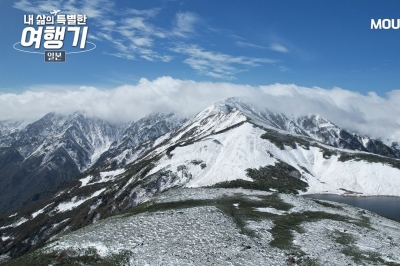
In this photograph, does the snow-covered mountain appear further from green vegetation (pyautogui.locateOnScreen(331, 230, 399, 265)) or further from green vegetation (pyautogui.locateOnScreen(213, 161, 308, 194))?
green vegetation (pyautogui.locateOnScreen(331, 230, 399, 265))

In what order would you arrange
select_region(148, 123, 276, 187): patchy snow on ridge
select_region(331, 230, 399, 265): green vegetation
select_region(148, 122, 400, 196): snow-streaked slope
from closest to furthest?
select_region(331, 230, 399, 265): green vegetation, select_region(148, 123, 276, 187): patchy snow on ridge, select_region(148, 122, 400, 196): snow-streaked slope

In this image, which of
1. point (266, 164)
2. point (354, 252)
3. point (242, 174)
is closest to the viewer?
point (354, 252)

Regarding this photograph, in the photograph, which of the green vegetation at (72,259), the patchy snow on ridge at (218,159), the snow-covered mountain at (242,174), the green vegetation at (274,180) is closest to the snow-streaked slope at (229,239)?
the green vegetation at (72,259)

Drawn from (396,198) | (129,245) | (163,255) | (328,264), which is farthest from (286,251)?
(396,198)

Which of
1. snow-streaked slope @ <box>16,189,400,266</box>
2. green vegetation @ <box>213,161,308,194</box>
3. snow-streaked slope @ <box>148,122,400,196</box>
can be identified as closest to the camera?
snow-streaked slope @ <box>16,189,400,266</box>

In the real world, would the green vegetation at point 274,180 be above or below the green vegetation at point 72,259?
below

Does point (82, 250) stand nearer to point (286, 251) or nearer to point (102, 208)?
point (286, 251)

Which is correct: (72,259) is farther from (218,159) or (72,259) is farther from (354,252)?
(218,159)

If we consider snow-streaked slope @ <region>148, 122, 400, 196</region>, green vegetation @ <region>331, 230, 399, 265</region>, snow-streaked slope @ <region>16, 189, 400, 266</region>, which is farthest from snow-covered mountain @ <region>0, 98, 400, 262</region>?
green vegetation @ <region>331, 230, 399, 265</region>

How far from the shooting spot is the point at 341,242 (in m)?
39.6

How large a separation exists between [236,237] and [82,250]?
1795 cm

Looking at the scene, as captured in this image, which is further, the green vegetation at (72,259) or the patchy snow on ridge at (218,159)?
the patchy snow on ridge at (218,159)

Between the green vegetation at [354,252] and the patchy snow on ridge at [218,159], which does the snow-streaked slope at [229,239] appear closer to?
the green vegetation at [354,252]

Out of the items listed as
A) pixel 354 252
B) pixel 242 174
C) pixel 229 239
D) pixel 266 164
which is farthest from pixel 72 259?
pixel 266 164
